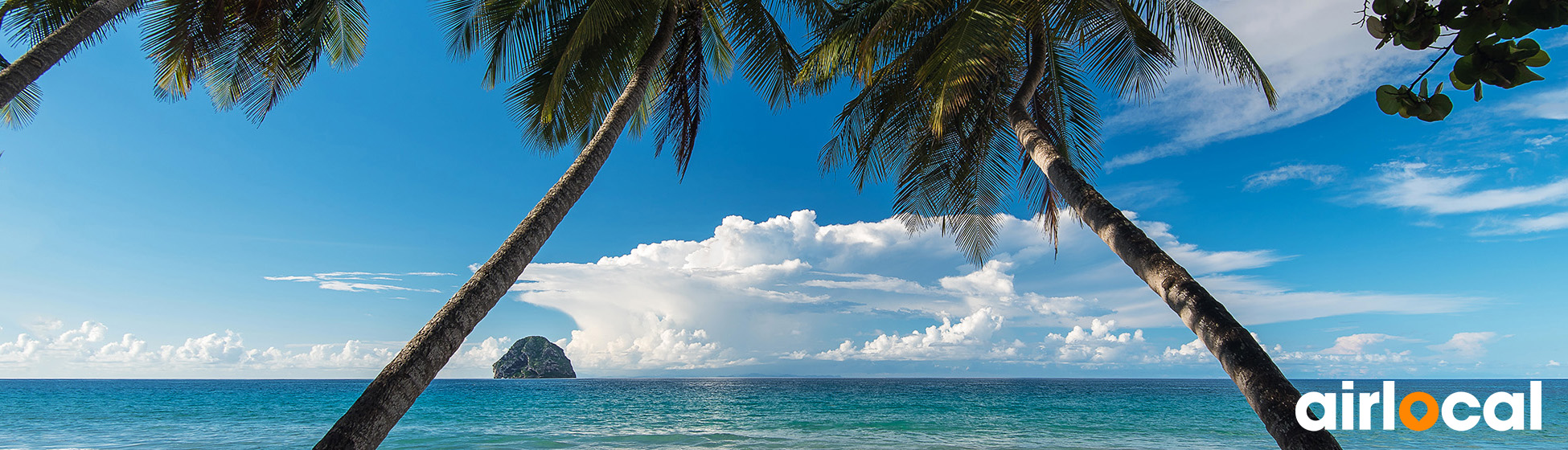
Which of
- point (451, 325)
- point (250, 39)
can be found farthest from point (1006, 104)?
point (250, 39)

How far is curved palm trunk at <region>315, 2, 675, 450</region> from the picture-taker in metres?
2.95

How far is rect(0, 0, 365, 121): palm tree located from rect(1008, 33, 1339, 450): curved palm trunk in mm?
7850

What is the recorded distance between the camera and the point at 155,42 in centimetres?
723

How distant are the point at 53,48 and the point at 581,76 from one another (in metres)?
4.69

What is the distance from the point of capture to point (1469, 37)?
31.9 inches

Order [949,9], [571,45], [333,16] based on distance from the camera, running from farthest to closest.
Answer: [333,16], [949,9], [571,45]

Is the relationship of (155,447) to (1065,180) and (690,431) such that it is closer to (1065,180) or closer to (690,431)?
(690,431)

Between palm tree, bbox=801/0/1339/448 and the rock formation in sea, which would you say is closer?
palm tree, bbox=801/0/1339/448

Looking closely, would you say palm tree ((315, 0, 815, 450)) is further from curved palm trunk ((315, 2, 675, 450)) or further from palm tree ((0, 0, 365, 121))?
palm tree ((0, 0, 365, 121))

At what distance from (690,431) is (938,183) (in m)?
11.8

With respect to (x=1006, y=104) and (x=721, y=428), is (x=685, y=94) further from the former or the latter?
(x=721, y=428)

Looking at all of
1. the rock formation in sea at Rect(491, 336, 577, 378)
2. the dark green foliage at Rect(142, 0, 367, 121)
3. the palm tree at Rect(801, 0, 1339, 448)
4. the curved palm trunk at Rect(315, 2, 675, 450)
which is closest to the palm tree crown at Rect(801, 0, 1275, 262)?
the palm tree at Rect(801, 0, 1339, 448)

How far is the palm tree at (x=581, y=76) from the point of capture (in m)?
3.54

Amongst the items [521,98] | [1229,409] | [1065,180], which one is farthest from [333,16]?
[1229,409]
